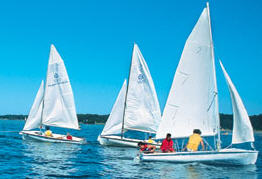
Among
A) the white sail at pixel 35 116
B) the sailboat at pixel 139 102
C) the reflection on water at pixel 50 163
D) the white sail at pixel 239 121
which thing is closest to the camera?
the reflection on water at pixel 50 163

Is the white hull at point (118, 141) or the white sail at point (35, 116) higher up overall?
the white sail at point (35, 116)

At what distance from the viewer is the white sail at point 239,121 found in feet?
67.2

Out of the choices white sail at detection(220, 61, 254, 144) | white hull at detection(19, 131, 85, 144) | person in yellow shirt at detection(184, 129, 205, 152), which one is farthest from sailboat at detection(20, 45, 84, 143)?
white sail at detection(220, 61, 254, 144)

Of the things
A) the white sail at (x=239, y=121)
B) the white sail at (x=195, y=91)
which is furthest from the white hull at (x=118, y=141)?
the white sail at (x=239, y=121)

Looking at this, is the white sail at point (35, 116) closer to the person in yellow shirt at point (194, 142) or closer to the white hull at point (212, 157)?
the white hull at point (212, 157)

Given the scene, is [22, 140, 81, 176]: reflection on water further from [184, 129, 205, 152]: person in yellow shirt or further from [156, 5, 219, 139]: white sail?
[184, 129, 205, 152]: person in yellow shirt

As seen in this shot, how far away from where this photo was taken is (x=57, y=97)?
126 feet

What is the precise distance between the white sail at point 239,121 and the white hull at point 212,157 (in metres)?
0.80

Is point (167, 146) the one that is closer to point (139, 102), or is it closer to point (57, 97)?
point (139, 102)

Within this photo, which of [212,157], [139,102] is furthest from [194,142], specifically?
[139,102]

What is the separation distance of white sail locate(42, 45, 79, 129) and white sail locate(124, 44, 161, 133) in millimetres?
7384

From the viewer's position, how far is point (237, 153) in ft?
68.0

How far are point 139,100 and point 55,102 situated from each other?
9948mm

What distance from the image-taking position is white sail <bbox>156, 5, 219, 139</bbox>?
2180 cm
